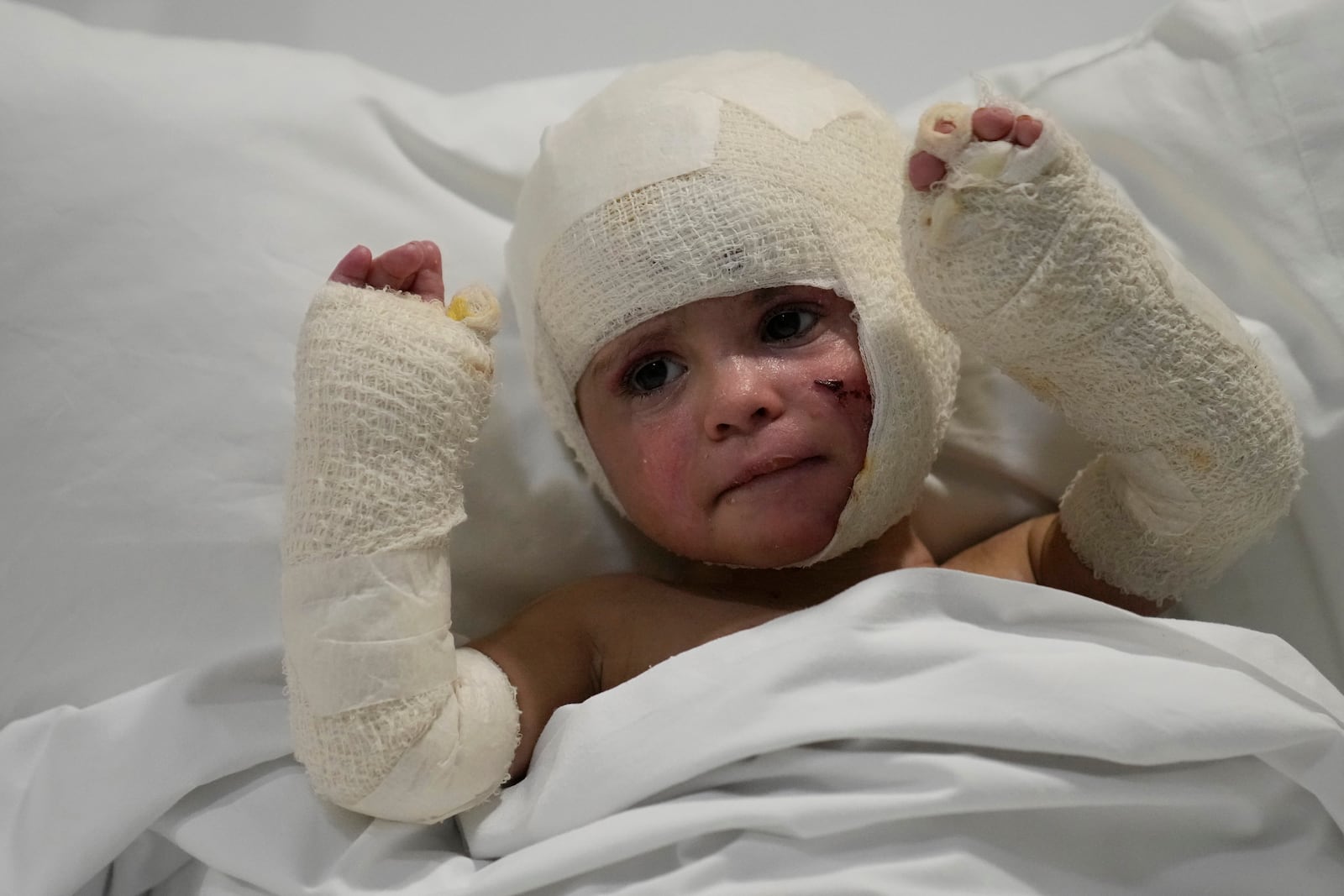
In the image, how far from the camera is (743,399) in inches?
33.5

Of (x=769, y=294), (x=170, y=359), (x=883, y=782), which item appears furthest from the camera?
(x=170, y=359)

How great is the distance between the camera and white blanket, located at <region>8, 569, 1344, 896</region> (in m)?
0.76

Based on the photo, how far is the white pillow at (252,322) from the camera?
3.23ft

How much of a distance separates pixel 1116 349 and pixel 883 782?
319mm

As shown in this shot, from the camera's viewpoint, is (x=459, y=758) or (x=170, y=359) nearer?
(x=459, y=758)

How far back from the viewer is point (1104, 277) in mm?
759

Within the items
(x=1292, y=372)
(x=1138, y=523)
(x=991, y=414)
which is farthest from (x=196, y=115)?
(x=1292, y=372)

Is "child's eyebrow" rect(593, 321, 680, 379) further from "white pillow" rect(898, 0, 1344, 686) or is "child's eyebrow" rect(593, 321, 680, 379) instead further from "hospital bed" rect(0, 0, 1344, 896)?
"white pillow" rect(898, 0, 1344, 686)

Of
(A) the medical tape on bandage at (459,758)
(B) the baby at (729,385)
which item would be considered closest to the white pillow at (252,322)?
(B) the baby at (729,385)

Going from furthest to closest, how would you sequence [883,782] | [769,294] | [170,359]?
[170,359]
[769,294]
[883,782]

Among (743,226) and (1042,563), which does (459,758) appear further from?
(1042,563)

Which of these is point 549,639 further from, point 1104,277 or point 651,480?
point 1104,277

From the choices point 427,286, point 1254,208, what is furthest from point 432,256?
point 1254,208

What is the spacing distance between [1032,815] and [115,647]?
0.72 metres
